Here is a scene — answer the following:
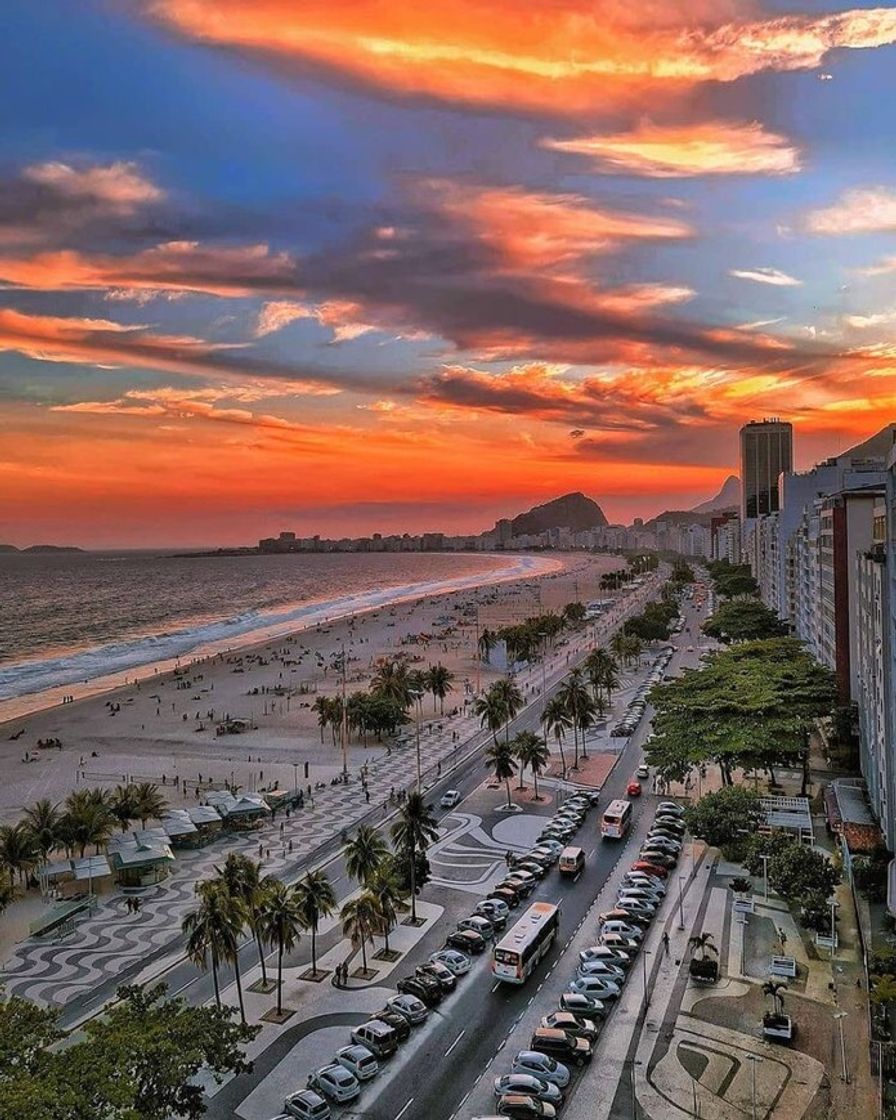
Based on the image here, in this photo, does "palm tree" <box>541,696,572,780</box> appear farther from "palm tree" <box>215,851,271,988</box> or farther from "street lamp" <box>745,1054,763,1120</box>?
"street lamp" <box>745,1054,763,1120</box>

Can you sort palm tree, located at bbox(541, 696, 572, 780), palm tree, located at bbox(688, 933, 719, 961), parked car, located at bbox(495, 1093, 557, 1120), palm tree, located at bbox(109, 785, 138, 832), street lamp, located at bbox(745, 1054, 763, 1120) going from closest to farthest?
1. parked car, located at bbox(495, 1093, 557, 1120)
2. street lamp, located at bbox(745, 1054, 763, 1120)
3. palm tree, located at bbox(688, 933, 719, 961)
4. palm tree, located at bbox(109, 785, 138, 832)
5. palm tree, located at bbox(541, 696, 572, 780)

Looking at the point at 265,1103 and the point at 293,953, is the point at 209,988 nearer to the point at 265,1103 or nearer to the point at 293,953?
the point at 293,953

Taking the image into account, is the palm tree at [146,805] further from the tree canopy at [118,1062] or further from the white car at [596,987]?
the white car at [596,987]

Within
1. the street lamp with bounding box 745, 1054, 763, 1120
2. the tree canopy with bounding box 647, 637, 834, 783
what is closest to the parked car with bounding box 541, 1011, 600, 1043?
the street lamp with bounding box 745, 1054, 763, 1120

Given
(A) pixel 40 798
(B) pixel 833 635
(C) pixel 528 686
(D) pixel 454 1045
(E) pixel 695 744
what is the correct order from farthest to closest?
1. (C) pixel 528 686
2. (B) pixel 833 635
3. (A) pixel 40 798
4. (E) pixel 695 744
5. (D) pixel 454 1045

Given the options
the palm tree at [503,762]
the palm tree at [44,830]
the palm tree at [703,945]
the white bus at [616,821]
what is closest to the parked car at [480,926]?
the palm tree at [703,945]

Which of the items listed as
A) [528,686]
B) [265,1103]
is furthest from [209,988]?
Answer: [528,686]

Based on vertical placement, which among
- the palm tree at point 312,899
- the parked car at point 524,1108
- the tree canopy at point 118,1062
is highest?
the tree canopy at point 118,1062
